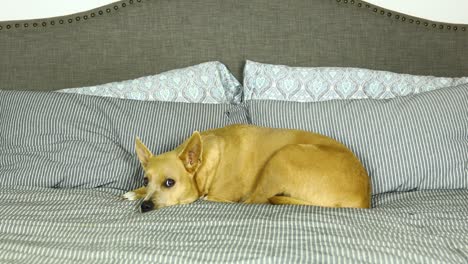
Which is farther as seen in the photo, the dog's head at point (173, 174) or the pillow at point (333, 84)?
the pillow at point (333, 84)

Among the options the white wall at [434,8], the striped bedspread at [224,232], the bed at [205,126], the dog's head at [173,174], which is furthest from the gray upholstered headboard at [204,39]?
the striped bedspread at [224,232]

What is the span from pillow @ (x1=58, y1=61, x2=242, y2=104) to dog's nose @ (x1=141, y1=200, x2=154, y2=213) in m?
0.75

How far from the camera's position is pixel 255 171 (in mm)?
2164

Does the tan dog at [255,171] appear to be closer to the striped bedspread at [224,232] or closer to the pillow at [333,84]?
the striped bedspread at [224,232]

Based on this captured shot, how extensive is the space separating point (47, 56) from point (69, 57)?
0.39ft

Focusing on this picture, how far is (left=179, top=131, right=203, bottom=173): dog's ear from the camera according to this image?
201 cm

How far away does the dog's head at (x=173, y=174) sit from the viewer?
1989 mm

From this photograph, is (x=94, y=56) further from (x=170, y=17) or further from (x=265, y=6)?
(x=265, y=6)

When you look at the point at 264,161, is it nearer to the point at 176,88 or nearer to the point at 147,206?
the point at 147,206

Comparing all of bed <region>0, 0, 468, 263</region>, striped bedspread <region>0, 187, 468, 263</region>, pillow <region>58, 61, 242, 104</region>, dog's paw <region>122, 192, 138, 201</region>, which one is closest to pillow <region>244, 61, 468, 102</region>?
bed <region>0, 0, 468, 263</region>

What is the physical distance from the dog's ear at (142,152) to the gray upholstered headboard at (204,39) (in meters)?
0.84

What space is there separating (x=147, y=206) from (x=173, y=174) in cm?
18

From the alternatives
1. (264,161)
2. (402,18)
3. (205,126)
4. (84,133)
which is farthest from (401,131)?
(84,133)

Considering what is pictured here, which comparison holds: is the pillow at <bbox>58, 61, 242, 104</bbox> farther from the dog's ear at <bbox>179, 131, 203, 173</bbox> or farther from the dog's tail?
the dog's tail
